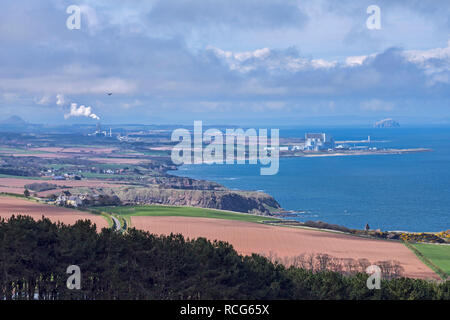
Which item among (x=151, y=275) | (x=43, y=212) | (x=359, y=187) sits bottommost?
(x=359, y=187)

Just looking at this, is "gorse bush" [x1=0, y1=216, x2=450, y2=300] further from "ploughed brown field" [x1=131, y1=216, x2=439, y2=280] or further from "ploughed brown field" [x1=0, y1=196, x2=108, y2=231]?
"ploughed brown field" [x1=0, y1=196, x2=108, y2=231]

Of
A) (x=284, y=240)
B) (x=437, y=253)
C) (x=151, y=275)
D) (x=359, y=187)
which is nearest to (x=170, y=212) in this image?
(x=284, y=240)

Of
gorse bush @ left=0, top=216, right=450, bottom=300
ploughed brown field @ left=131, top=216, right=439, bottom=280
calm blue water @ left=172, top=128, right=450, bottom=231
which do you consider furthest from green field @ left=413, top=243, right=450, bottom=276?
calm blue water @ left=172, top=128, right=450, bottom=231

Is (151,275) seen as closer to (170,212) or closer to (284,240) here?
(284,240)

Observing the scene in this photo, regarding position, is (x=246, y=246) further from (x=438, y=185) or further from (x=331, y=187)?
(x=438, y=185)

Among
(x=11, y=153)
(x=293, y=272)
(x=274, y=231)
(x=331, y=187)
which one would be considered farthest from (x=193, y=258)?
(x=11, y=153)

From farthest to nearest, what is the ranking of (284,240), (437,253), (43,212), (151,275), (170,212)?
(170,212), (43,212), (284,240), (437,253), (151,275)

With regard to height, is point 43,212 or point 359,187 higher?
point 43,212

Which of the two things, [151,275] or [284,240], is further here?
[284,240]

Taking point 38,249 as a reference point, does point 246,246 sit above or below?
below
